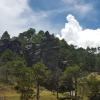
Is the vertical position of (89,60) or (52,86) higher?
(89,60)

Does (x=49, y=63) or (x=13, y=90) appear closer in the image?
(x=13, y=90)

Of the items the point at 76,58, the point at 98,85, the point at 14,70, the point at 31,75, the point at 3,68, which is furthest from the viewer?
the point at 76,58

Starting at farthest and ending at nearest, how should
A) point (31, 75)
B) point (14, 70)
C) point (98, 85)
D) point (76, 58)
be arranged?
1. point (76, 58)
2. point (14, 70)
3. point (98, 85)
4. point (31, 75)

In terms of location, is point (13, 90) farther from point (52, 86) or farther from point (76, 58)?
point (76, 58)

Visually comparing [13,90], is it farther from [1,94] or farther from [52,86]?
[52,86]

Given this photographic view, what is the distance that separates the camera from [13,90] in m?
140

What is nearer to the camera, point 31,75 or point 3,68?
point 31,75

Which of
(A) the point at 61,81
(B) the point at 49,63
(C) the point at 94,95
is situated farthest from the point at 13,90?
(B) the point at 49,63

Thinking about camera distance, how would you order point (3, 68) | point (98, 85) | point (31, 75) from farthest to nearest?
point (3, 68) → point (98, 85) → point (31, 75)

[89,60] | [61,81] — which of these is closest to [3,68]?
Result: [61,81]

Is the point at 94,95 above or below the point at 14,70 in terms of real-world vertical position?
below

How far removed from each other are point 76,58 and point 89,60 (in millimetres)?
10211

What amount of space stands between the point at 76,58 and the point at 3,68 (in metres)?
54.4

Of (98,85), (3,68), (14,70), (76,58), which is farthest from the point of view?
(76,58)
